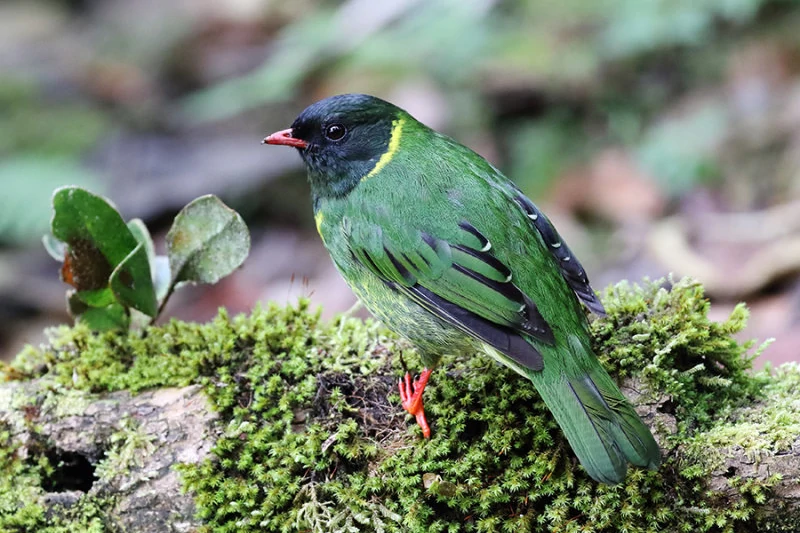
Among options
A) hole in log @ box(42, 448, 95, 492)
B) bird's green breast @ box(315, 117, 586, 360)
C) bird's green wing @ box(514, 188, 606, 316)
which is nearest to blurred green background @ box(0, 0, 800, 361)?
bird's green wing @ box(514, 188, 606, 316)

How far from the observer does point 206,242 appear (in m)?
3.60

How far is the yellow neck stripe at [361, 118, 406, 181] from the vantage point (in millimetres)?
3555

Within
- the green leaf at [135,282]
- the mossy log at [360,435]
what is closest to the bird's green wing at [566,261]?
the mossy log at [360,435]

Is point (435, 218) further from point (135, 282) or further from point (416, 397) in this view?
point (135, 282)

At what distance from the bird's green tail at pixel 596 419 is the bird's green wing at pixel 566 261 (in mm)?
373

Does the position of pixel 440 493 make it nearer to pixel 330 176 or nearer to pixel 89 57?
pixel 330 176

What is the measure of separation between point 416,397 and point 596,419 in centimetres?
73

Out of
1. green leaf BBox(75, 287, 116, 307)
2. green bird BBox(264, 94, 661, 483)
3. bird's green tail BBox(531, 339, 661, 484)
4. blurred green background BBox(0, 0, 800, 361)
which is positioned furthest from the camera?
blurred green background BBox(0, 0, 800, 361)

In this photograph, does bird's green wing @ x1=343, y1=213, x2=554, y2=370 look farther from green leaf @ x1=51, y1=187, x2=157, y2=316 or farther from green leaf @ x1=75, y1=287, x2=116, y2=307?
green leaf @ x1=75, y1=287, x2=116, y2=307

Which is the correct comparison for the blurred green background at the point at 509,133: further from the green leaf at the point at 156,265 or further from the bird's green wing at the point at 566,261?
the green leaf at the point at 156,265

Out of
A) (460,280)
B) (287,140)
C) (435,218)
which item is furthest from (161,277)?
(460,280)

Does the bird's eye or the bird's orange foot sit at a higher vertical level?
the bird's eye

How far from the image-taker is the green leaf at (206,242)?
11.7 ft

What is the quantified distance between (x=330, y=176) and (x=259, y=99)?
5.55 metres
